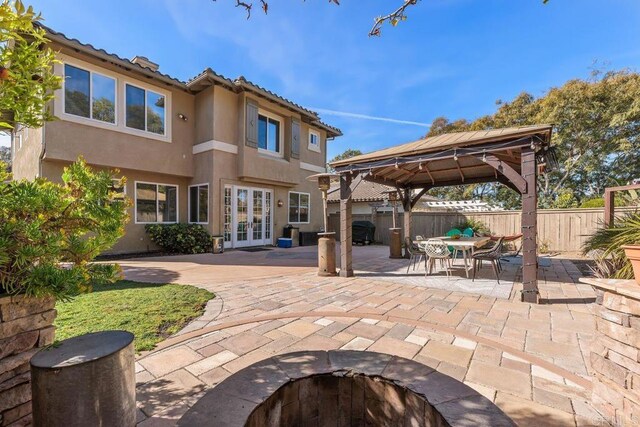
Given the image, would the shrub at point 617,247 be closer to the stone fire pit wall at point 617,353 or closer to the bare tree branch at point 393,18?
the stone fire pit wall at point 617,353

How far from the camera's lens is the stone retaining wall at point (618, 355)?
1803mm

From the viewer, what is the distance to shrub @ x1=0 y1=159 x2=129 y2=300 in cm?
146

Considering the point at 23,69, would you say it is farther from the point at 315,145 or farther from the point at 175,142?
the point at 315,145

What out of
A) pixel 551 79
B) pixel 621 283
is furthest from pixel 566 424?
pixel 551 79

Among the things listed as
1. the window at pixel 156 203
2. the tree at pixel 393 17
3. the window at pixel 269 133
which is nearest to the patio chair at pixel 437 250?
the tree at pixel 393 17

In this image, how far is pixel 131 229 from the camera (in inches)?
390

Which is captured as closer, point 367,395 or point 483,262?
point 367,395

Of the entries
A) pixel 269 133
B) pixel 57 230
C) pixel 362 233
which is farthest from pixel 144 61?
pixel 57 230

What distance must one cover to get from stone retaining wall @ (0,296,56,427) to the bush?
9021 mm

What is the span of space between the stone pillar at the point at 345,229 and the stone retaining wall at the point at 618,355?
15.8 feet

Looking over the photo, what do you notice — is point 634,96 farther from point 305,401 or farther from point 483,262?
point 305,401

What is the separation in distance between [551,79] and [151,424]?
21.3 m

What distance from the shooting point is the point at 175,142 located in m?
10.7

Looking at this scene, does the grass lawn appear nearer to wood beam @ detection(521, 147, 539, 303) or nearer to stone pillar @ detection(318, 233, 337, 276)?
stone pillar @ detection(318, 233, 337, 276)
